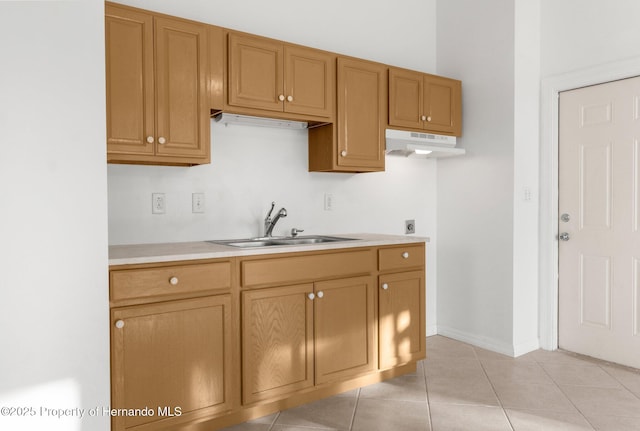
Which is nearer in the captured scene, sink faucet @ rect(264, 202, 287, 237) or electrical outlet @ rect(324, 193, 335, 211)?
sink faucet @ rect(264, 202, 287, 237)

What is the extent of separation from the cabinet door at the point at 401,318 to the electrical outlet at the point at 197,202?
1.19m

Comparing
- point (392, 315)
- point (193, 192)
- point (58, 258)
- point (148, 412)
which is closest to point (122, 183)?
point (193, 192)

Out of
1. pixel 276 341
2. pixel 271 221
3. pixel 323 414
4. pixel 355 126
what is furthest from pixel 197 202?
pixel 323 414

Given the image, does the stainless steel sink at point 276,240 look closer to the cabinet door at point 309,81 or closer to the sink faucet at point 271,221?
→ the sink faucet at point 271,221

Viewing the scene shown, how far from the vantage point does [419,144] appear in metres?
3.24

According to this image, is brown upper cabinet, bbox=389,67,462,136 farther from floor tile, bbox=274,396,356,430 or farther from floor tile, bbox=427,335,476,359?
floor tile, bbox=274,396,356,430

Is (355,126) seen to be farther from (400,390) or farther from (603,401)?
(603,401)

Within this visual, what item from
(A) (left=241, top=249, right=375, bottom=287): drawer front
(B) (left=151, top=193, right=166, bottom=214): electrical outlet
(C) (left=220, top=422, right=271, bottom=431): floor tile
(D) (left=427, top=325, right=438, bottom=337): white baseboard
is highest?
(B) (left=151, top=193, right=166, bottom=214): electrical outlet

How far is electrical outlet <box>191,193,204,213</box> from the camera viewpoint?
2709 mm

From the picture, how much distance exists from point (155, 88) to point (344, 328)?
1659mm

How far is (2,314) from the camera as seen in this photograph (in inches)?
63.7

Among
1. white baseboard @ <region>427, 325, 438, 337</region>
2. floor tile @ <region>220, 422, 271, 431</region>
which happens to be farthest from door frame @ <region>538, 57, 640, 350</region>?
floor tile @ <region>220, 422, 271, 431</region>

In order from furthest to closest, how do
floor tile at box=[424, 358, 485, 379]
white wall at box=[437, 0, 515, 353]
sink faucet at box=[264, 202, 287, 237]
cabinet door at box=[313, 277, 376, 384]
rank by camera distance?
white wall at box=[437, 0, 515, 353]
floor tile at box=[424, 358, 485, 379]
sink faucet at box=[264, 202, 287, 237]
cabinet door at box=[313, 277, 376, 384]

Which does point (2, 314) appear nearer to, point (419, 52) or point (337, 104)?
point (337, 104)
